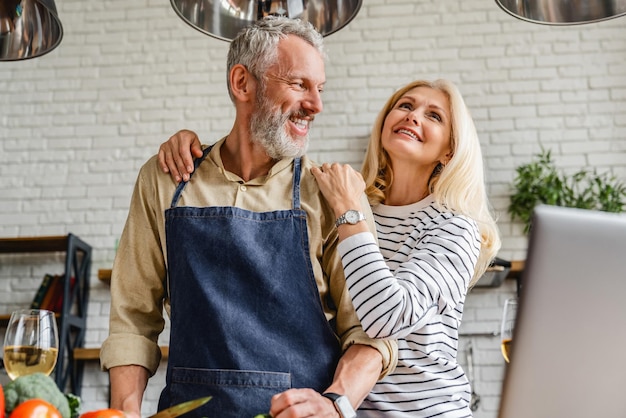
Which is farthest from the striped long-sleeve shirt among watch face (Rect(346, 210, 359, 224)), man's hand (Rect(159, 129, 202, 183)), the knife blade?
the knife blade

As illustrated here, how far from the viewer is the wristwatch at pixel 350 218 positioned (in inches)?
64.0

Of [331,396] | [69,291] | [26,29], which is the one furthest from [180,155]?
[69,291]

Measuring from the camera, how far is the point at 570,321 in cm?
87

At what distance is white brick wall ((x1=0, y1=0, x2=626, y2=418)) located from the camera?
4.51 meters

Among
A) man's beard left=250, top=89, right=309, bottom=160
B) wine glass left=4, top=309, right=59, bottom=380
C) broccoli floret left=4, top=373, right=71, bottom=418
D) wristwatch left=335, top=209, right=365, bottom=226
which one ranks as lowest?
wine glass left=4, top=309, right=59, bottom=380

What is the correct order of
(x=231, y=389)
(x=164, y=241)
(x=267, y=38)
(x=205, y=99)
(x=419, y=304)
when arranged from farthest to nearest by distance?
(x=205, y=99)
(x=267, y=38)
(x=164, y=241)
(x=419, y=304)
(x=231, y=389)

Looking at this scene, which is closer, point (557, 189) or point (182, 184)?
point (182, 184)

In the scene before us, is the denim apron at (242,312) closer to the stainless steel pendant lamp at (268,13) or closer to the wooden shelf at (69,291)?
the stainless steel pendant lamp at (268,13)

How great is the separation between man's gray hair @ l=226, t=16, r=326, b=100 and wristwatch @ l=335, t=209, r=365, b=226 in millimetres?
428

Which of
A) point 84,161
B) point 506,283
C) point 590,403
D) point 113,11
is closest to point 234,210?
point 590,403

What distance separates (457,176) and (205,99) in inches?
121

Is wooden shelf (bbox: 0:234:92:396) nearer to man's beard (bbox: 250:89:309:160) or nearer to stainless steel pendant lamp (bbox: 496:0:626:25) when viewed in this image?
man's beard (bbox: 250:89:309:160)

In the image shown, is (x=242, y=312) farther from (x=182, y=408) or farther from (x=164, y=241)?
(x=182, y=408)

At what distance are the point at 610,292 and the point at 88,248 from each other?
404 cm
